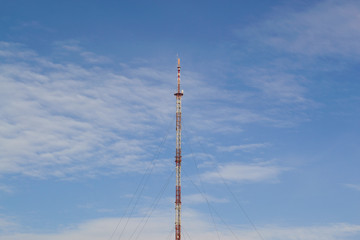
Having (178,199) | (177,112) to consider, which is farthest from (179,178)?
(177,112)

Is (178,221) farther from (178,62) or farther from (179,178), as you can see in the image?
(178,62)

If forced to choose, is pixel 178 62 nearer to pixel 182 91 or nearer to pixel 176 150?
pixel 182 91

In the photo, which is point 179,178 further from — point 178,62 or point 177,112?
point 178,62

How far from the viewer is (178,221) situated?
128 metres

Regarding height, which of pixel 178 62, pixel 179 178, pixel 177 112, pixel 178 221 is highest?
pixel 178 62

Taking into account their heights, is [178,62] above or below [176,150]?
above

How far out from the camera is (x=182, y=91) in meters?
133

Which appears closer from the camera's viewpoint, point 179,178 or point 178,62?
point 179,178

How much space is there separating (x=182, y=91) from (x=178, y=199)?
77.9ft

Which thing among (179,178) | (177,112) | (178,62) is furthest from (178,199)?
(178,62)

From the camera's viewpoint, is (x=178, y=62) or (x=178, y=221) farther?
(x=178, y=62)

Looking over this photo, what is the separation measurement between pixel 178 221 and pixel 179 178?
357 inches

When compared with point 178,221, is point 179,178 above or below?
above

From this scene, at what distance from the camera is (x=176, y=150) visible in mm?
130250
